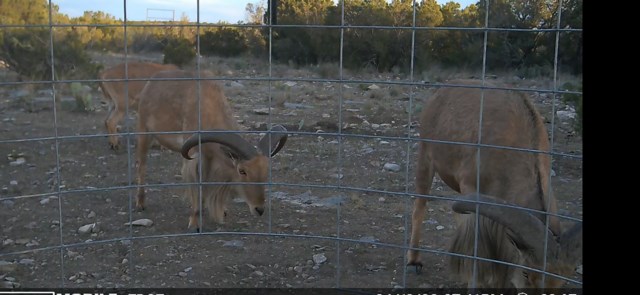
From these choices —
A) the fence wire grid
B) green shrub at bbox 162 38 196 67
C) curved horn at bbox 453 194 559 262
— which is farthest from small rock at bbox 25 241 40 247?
green shrub at bbox 162 38 196 67

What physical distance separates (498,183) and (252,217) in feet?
11.8

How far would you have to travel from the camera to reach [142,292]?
18.3ft

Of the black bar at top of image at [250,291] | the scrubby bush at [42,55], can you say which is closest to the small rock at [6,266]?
the black bar at top of image at [250,291]

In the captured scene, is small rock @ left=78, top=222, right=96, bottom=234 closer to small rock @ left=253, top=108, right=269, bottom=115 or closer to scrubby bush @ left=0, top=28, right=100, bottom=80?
small rock @ left=253, top=108, right=269, bottom=115

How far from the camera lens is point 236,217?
8297mm

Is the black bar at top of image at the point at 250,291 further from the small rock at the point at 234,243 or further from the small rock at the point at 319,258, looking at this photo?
the small rock at the point at 234,243

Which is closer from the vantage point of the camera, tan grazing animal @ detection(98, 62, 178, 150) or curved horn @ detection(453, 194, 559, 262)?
curved horn @ detection(453, 194, 559, 262)

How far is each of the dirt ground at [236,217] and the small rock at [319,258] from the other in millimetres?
25

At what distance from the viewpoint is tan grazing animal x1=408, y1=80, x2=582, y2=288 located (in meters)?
4.50

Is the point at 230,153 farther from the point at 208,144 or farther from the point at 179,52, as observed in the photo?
the point at 179,52

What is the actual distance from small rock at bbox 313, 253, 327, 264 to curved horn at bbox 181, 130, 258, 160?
1.40m

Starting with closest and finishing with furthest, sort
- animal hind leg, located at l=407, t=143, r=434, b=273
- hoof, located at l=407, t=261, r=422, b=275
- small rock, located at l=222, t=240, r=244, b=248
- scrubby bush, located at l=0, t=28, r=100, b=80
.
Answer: hoof, located at l=407, t=261, r=422, b=275 < animal hind leg, located at l=407, t=143, r=434, b=273 < small rock, located at l=222, t=240, r=244, b=248 < scrubby bush, located at l=0, t=28, r=100, b=80
